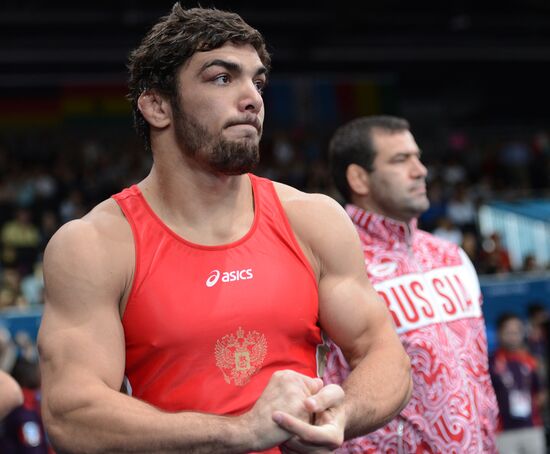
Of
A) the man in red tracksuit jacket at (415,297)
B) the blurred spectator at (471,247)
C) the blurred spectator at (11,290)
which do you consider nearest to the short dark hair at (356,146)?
the man in red tracksuit jacket at (415,297)

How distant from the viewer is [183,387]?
8.71ft

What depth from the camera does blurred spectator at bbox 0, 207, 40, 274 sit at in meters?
13.9

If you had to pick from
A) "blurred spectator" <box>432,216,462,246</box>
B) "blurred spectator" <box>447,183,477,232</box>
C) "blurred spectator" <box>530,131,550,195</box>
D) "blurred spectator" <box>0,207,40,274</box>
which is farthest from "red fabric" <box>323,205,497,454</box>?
"blurred spectator" <box>530,131,550,195</box>

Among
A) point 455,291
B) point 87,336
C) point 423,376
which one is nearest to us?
point 87,336

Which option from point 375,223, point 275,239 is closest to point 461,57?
point 375,223

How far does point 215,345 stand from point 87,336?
350 mm

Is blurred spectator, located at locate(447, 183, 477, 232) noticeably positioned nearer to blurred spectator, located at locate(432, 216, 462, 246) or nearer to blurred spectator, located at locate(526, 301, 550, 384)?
blurred spectator, located at locate(432, 216, 462, 246)

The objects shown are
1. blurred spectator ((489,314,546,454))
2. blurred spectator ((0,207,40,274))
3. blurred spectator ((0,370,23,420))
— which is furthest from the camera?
blurred spectator ((0,207,40,274))

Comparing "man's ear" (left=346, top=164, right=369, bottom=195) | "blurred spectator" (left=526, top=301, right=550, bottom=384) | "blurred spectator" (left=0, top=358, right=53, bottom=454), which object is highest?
"man's ear" (left=346, top=164, right=369, bottom=195)

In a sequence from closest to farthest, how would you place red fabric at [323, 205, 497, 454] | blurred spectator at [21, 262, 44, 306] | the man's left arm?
the man's left arm → red fabric at [323, 205, 497, 454] → blurred spectator at [21, 262, 44, 306]

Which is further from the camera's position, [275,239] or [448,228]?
[448,228]

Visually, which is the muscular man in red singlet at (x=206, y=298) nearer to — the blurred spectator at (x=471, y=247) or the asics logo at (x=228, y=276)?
the asics logo at (x=228, y=276)

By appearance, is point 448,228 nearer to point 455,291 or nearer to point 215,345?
point 455,291

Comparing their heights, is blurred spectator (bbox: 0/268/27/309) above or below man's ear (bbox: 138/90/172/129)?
below
